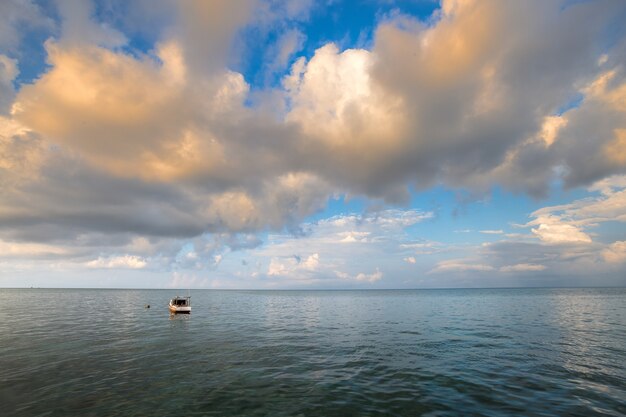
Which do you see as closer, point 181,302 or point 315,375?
point 315,375

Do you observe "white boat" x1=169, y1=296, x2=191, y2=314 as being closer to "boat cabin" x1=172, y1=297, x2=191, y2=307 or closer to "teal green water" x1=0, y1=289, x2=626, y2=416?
"boat cabin" x1=172, y1=297, x2=191, y2=307

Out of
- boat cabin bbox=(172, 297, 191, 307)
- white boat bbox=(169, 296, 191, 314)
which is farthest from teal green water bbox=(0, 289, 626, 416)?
boat cabin bbox=(172, 297, 191, 307)

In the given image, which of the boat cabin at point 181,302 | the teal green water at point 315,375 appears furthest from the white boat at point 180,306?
the teal green water at point 315,375

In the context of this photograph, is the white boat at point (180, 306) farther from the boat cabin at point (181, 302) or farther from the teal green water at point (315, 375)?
the teal green water at point (315, 375)

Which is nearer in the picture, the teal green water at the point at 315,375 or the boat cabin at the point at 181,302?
the teal green water at the point at 315,375

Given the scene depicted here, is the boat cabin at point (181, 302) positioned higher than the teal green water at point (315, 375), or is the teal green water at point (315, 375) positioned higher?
the boat cabin at point (181, 302)

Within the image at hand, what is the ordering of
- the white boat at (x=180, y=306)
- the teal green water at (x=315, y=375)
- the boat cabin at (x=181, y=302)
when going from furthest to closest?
the boat cabin at (x=181, y=302), the white boat at (x=180, y=306), the teal green water at (x=315, y=375)

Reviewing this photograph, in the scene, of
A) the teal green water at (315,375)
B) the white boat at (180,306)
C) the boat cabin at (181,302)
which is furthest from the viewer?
the boat cabin at (181,302)

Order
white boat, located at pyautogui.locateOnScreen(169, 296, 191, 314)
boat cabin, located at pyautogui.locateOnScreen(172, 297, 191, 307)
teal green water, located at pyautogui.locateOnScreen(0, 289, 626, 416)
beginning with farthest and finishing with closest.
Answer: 1. boat cabin, located at pyautogui.locateOnScreen(172, 297, 191, 307)
2. white boat, located at pyautogui.locateOnScreen(169, 296, 191, 314)
3. teal green water, located at pyautogui.locateOnScreen(0, 289, 626, 416)

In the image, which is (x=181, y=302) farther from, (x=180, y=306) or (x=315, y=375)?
(x=315, y=375)

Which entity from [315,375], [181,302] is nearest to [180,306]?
[181,302]

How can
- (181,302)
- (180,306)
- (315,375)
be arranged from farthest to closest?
(181,302) → (180,306) → (315,375)

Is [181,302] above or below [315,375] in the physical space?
above

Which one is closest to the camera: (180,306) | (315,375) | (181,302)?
(315,375)
